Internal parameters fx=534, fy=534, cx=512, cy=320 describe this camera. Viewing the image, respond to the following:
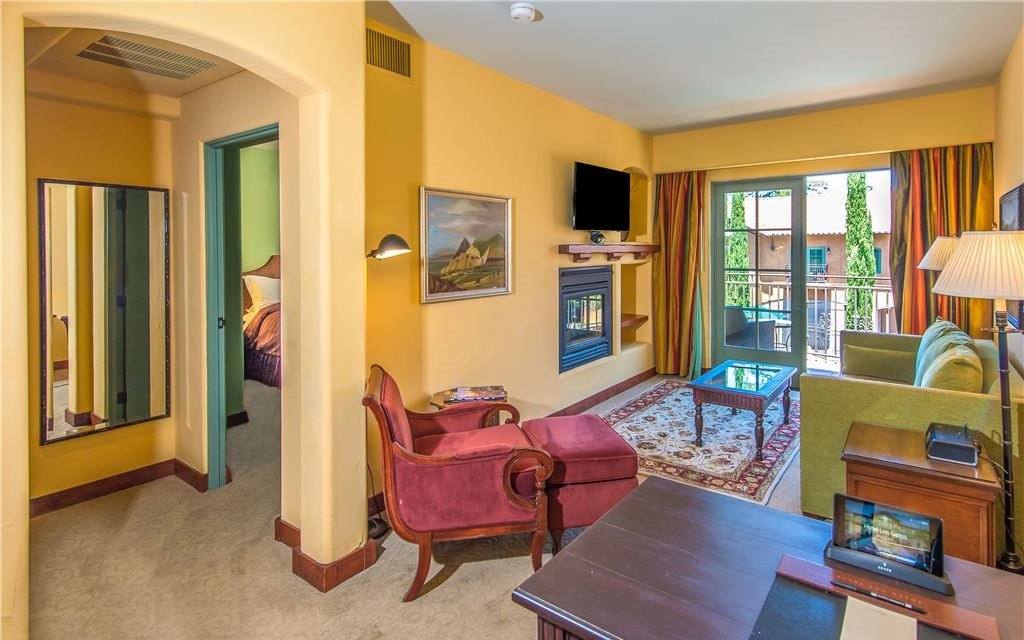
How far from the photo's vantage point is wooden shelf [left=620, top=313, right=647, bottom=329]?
19.1 ft

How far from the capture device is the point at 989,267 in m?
2.07

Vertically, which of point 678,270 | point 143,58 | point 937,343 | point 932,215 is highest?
point 143,58

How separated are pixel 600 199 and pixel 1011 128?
280 centimetres

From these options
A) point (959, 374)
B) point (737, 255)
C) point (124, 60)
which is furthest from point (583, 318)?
point (124, 60)

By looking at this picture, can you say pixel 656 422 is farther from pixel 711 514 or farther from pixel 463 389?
pixel 711 514

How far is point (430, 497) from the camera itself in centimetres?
225

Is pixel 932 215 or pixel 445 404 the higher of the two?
pixel 932 215

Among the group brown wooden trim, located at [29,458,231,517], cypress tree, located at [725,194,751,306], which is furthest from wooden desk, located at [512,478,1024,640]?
cypress tree, located at [725,194,751,306]

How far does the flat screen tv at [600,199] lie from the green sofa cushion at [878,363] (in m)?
2.20

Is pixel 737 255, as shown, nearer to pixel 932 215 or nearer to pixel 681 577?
pixel 932 215

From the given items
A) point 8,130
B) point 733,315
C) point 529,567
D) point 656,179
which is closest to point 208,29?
point 8,130

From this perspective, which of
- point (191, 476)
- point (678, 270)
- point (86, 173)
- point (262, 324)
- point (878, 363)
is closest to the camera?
point (86, 173)

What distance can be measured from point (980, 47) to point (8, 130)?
4940mm

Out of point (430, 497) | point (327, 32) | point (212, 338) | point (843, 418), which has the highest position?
point (327, 32)
